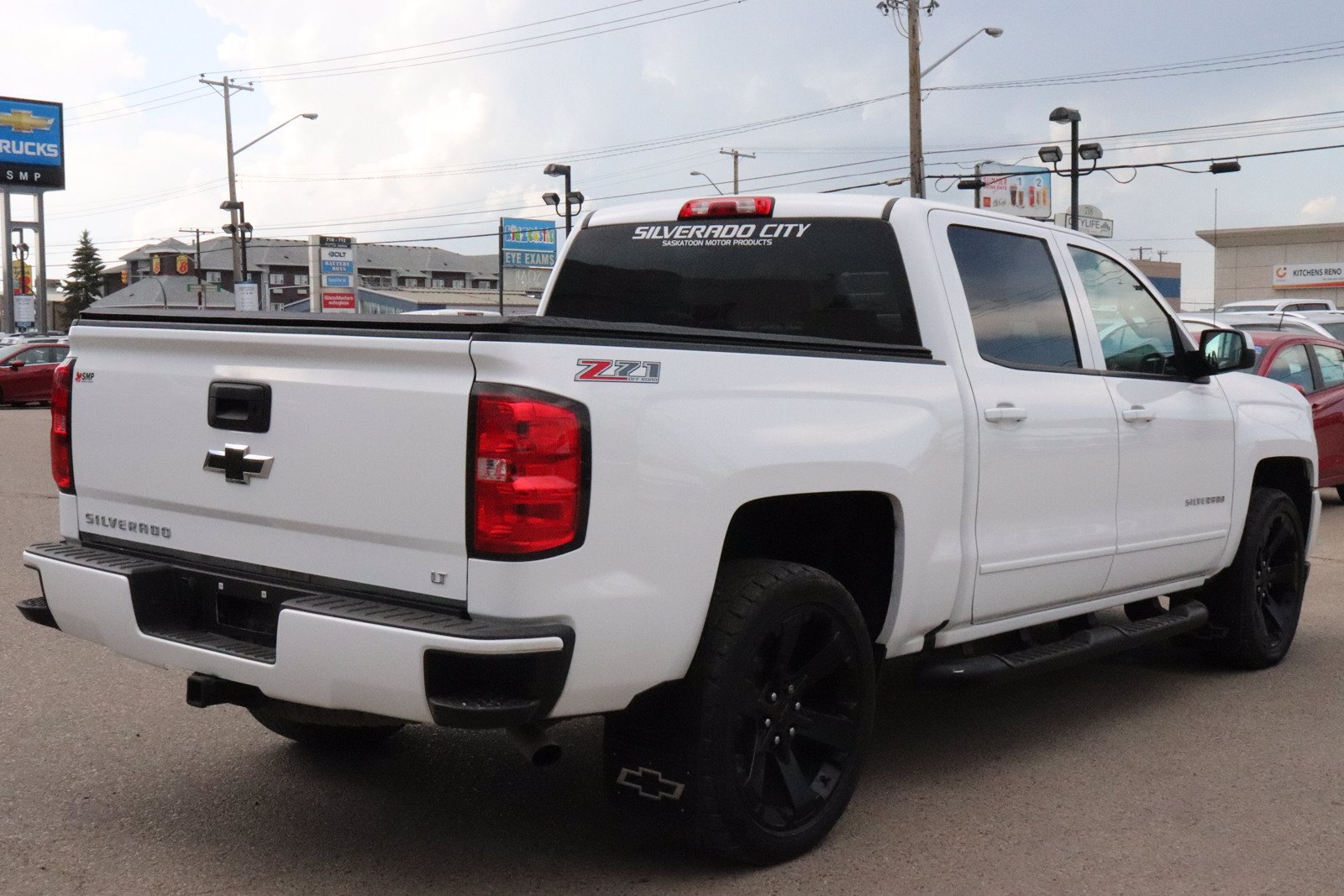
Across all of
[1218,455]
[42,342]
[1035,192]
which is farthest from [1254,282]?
[1218,455]

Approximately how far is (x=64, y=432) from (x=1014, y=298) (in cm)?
325

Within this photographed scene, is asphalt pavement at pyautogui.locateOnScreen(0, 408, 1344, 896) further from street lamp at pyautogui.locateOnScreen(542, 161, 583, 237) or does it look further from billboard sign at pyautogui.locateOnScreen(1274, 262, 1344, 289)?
billboard sign at pyautogui.locateOnScreen(1274, 262, 1344, 289)

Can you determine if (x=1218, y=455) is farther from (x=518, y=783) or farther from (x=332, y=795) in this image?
(x=332, y=795)

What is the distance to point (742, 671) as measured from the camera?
12.7 feet

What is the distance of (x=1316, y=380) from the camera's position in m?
12.9

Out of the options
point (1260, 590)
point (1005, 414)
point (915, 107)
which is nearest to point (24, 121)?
point (915, 107)

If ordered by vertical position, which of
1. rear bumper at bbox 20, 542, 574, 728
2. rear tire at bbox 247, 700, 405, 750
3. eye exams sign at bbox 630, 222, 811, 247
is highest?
eye exams sign at bbox 630, 222, 811, 247

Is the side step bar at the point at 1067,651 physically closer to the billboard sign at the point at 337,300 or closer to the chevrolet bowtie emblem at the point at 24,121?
the billboard sign at the point at 337,300

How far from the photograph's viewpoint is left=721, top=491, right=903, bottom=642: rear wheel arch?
4387 mm

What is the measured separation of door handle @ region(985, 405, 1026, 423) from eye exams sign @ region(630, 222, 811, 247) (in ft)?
3.12

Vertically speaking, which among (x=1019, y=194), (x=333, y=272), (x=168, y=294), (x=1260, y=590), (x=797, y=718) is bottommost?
(x=1260, y=590)

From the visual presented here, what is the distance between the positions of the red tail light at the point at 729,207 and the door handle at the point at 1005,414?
1.11 metres

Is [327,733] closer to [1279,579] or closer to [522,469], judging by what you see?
[522,469]

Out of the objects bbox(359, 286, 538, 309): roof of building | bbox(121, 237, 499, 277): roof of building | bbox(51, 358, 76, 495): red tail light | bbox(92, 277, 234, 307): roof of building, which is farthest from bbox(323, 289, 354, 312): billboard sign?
bbox(51, 358, 76, 495): red tail light
